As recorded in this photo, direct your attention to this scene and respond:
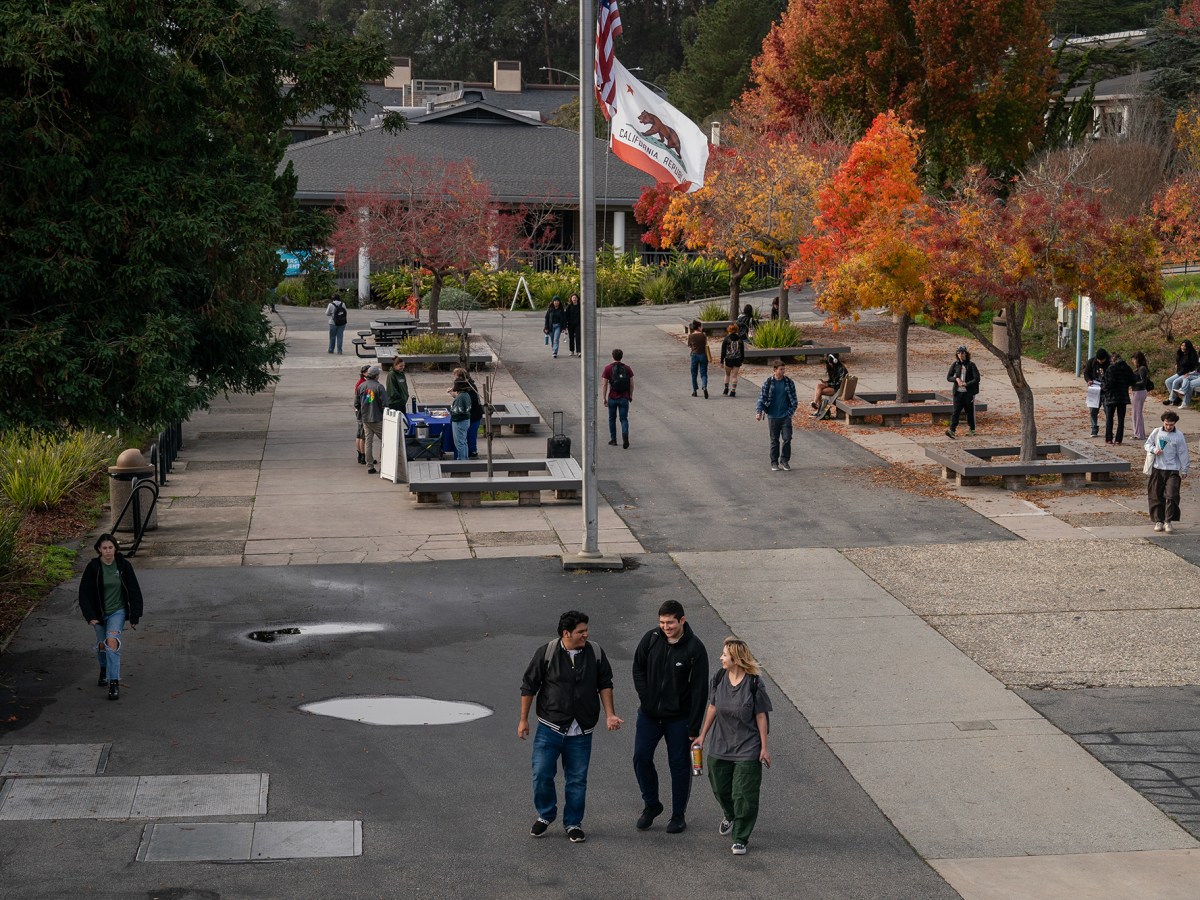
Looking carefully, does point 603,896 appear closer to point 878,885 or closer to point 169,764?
point 878,885

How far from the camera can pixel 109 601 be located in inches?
482

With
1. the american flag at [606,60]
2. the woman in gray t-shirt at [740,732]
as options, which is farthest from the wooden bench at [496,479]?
the woman in gray t-shirt at [740,732]

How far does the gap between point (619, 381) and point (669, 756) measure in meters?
14.3

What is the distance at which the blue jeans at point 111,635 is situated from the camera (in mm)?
12148

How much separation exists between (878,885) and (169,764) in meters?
5.20

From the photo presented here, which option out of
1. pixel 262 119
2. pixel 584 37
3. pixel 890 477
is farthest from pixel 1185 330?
pixel 262 119

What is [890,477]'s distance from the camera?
21.9m

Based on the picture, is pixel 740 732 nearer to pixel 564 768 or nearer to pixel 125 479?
pixel 564 768

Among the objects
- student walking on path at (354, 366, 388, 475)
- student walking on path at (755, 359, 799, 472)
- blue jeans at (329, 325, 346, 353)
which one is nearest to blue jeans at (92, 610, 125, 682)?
student walking on path at (354, 366, 388, 475)

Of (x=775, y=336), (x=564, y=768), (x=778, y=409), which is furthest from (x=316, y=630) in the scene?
(x=775, y=336)

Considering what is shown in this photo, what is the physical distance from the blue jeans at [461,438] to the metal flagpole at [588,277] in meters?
5.72

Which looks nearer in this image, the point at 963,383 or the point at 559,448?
the point at 559,448

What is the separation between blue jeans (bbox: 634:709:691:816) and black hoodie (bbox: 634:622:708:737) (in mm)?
70

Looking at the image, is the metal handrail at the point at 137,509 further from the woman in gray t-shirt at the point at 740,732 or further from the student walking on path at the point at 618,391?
the woman in gray t-shirt at the point at 740,732
